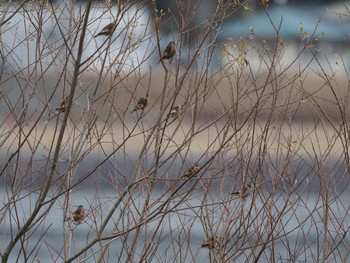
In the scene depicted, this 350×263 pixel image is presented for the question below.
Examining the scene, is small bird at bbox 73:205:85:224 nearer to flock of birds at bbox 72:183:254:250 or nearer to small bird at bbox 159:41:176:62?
flock of birds at bbox 72:183:254:250

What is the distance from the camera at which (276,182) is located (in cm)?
469

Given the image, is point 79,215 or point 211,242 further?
point 79,215

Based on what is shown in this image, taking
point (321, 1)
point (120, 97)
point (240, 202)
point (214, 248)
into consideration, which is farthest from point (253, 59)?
point (321, 1)

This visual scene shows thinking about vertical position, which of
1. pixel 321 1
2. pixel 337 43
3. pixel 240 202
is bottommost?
pixel 240 202

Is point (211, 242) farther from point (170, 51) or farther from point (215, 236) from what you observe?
point (170, 51)

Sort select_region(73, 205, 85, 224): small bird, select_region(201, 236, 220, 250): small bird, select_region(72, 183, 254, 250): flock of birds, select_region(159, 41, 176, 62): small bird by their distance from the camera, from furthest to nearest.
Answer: select_region(73, 205, 85, 224): small bird < select_region(159, 41, 176, 62): small bird < select_region(201, 236, 220, 250): small bird < select_region(72, 183, 254, 250): flock of birds

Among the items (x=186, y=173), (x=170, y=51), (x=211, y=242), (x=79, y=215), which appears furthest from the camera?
(x=79, y=215)

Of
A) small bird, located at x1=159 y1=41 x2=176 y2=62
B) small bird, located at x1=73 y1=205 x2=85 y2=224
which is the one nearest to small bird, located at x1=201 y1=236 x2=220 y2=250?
small bird, located at x1=73 y1=205 x2=85 y2=224

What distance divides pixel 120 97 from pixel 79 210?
3.46 feet

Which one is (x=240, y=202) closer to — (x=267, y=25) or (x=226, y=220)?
(x=226, y=220)

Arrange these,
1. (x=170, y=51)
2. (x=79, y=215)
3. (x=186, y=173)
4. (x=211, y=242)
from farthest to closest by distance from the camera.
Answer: (x=79, y=215) < (x=170, y=51) < (x=211, y=242) < (x=186, y=173)

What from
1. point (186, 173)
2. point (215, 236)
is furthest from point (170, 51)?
point (215, 236)

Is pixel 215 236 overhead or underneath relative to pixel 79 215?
underneath

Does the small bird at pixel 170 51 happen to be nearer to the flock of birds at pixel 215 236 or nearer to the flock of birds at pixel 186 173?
the flock of birds at pixel 186 173
